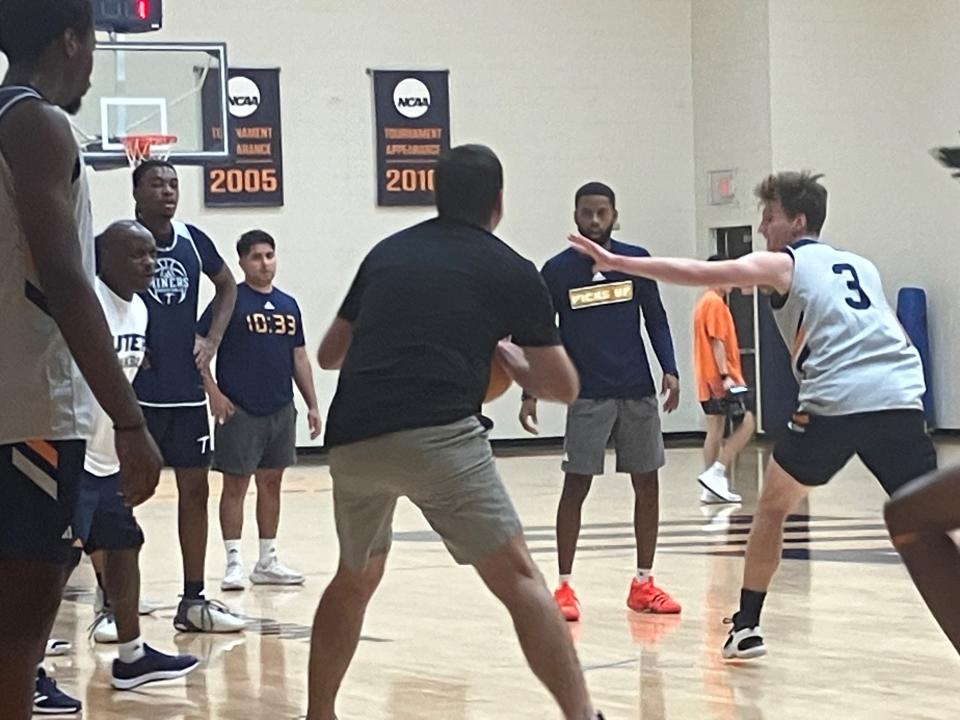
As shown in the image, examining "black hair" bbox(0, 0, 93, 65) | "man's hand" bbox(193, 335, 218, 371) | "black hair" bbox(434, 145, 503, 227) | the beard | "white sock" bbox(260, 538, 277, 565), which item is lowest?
"white sock" bbox(260, 538, 277, 565)

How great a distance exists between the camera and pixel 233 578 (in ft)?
31.9

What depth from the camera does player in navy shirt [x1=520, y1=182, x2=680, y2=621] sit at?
8.45 metres

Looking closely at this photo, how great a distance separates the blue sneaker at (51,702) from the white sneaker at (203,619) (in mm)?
1740

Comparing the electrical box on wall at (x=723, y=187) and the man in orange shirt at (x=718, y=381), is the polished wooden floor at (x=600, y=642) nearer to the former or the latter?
the man in orange shirt at (x=718, y=381)

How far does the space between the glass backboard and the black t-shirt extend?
1028cm

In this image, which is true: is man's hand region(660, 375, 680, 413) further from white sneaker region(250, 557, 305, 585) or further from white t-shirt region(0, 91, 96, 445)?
white t-shirt region(0, 91, 96, 445)

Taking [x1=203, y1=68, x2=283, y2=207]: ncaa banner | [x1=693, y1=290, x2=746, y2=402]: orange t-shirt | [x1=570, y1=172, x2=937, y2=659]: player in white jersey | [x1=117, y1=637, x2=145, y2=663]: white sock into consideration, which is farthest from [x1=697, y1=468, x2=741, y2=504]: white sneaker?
[x1=117, y1=637, x2=145, y2=663]: white sock

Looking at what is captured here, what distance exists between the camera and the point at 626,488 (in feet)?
50.3

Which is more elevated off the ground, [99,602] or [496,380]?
[496,380]

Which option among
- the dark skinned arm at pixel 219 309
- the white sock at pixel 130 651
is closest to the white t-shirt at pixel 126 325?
the white sock at pixel 130 651

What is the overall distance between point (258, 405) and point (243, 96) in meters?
10.3

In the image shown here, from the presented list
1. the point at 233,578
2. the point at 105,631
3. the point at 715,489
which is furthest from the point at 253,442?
the point at 715,489

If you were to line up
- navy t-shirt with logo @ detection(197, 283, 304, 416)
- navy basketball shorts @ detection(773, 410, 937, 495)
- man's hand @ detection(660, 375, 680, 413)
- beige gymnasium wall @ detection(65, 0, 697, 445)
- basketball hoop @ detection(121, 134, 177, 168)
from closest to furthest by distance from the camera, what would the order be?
navy basketball shorts @ detection(773, 410, 937, 495), man's hand @ detection(660, 375, 680, 413), navy t-shirt with logo @ detection(197, 283, 304, 416), basketball hoop @ detection(121, 134, 177, 168), beige gymnasium wall @ detection(65, 0, 697, 445)

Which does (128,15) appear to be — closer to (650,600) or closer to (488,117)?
(488,117)
